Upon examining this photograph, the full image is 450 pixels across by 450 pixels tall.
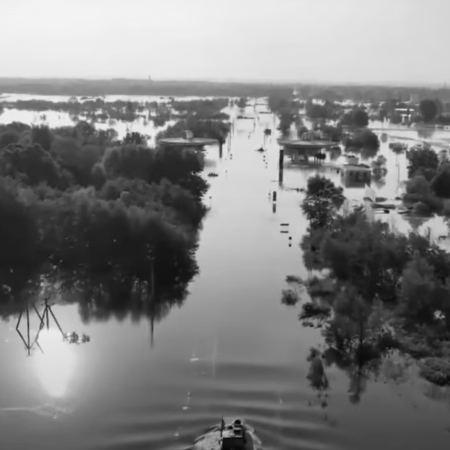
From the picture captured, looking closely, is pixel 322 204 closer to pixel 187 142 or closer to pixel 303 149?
pixel 303 149

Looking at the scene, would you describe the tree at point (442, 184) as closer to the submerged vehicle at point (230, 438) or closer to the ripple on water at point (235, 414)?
the ripple on water at point (235, 414)

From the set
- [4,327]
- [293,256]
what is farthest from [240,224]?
[4,327]

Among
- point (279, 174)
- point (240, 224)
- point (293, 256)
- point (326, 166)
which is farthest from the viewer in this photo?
point (326, 166)

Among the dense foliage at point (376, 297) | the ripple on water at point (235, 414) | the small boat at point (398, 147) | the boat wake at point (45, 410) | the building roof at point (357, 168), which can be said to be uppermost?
the small boat at point (398, 147)

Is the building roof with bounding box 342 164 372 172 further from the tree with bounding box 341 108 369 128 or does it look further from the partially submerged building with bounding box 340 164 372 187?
the tree with bounding box 341 108 369 128

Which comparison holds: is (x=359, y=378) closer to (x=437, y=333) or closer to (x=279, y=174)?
(x=437, y=333)

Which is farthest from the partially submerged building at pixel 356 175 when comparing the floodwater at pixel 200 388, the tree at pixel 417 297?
the tree at pixel 417 297
